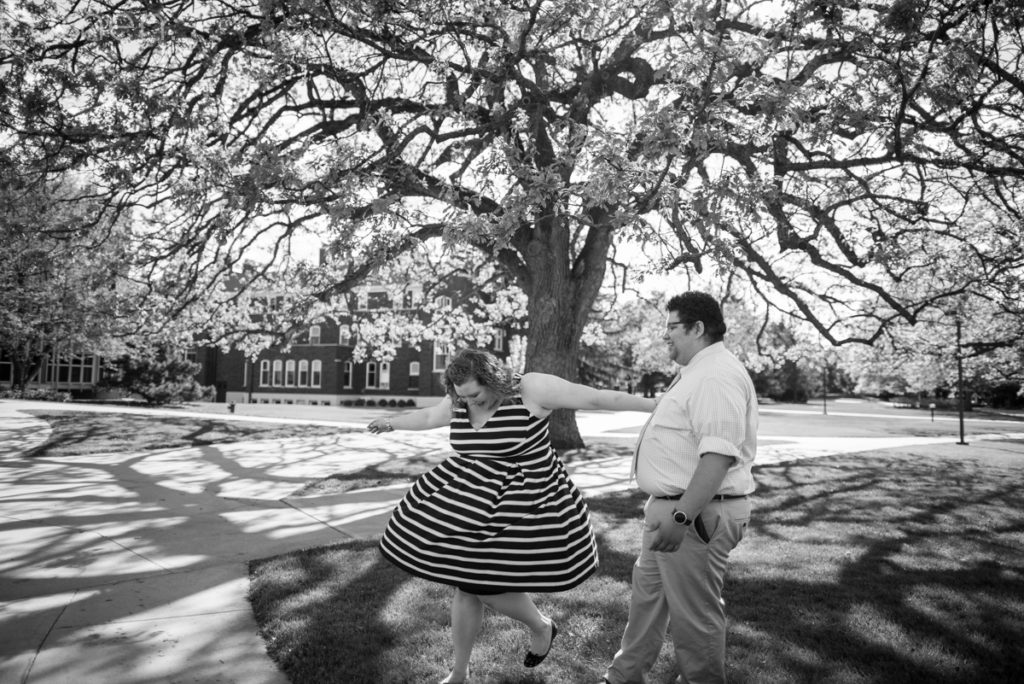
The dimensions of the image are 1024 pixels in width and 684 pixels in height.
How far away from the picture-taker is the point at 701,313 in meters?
3.21

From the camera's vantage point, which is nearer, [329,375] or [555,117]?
[555,117]

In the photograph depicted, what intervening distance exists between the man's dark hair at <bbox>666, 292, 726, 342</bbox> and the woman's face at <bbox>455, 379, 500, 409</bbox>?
1.04m

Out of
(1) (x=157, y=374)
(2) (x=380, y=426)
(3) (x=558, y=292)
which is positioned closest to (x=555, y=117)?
(3) (x=558, y=292)

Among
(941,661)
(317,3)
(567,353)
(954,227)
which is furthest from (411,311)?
(941,661)

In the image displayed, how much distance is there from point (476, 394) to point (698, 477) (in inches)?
47.1

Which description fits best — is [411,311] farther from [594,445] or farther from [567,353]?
[567,353]

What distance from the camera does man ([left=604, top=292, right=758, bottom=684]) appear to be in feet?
9.22

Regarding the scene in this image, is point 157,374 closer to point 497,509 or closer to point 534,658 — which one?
point 534,658

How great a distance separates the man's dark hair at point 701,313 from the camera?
320cm

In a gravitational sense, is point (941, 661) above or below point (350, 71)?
below

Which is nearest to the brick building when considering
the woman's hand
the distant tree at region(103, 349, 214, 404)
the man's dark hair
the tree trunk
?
the distant tree at region(103, 349, 214, 404)

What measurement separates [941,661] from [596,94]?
8722mm

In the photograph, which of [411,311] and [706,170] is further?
[411,311]

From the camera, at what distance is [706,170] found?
12.8 meters
